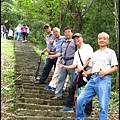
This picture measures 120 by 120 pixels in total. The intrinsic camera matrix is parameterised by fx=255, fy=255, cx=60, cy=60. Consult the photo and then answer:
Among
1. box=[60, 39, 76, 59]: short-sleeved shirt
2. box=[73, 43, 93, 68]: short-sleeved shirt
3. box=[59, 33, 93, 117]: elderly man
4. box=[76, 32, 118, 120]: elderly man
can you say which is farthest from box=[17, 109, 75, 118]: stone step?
box=[60, 39, 76, 59]: short-sleeved shirt

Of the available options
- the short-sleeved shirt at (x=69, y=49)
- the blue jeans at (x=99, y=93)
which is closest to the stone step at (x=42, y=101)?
the short-sleeved shirt at (x=69, y=49)

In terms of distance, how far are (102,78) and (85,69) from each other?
30.3 inches

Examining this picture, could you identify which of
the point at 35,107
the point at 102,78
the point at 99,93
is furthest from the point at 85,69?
the point at 35,107

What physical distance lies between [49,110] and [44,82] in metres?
2.04

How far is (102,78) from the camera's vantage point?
14.5ft

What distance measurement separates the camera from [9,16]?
23141 millimetres

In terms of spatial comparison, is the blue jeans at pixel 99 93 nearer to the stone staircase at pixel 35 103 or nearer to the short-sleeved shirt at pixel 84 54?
the short-sleeved shirt at pixel 84 54

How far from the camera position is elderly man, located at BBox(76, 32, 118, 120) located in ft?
14.2

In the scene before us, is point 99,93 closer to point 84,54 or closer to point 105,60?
point 105,60

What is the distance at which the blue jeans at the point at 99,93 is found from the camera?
4328 millimetres

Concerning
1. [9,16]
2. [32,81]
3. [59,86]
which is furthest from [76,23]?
[9,16]

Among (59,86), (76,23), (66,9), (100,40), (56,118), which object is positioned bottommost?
(56,118)

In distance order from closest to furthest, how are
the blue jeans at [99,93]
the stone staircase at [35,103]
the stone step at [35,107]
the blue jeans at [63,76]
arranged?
the blue jeans at [99,93] → the stone staircase at [35,103] → the stone step at [35,107] → the blue jeans at [63,76]

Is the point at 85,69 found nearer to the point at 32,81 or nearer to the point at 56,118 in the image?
the point at 56,118
